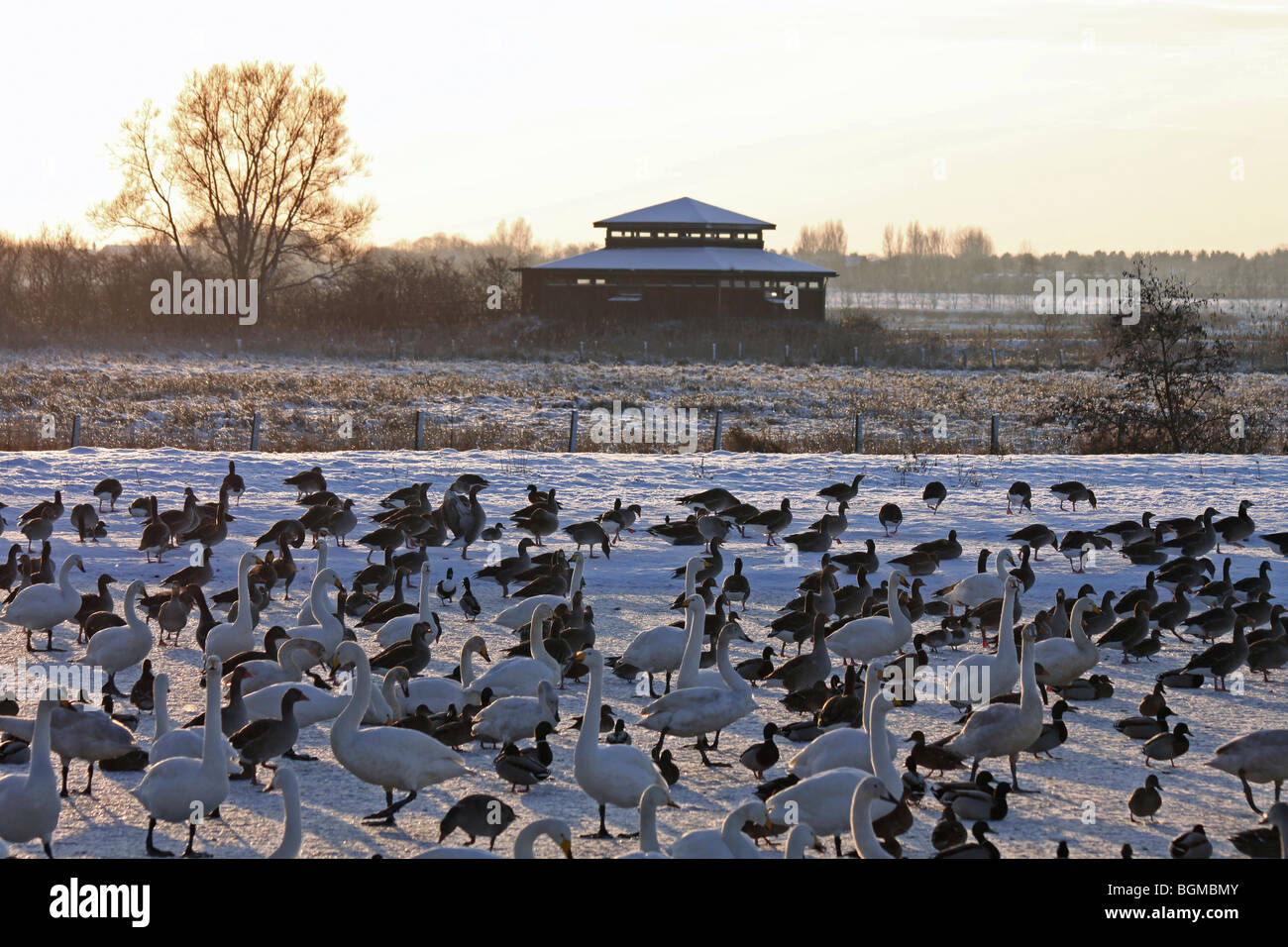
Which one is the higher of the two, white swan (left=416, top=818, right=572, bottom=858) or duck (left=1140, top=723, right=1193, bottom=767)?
white swan (left=416, top=818, right=572, bottom=858)

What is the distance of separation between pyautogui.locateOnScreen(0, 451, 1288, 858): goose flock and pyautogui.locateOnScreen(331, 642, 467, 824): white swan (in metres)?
0.02

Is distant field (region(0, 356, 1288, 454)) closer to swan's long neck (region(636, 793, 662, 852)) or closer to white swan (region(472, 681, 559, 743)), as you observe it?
white swan (region(472, 681, 559, 743))

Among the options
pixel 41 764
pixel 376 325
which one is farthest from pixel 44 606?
pixel 376 325

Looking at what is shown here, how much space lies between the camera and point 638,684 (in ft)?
35.9

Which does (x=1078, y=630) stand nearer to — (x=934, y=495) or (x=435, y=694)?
(x=435, y=694)

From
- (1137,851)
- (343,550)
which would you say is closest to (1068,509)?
(343,550)

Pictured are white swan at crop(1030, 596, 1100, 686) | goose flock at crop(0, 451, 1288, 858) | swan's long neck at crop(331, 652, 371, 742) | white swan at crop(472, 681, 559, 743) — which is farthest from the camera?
white swan at crop(1030, 596, 1100, 686)

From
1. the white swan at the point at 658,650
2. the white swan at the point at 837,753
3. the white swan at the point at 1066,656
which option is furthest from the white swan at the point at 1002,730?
the white swan at the point at 658,650

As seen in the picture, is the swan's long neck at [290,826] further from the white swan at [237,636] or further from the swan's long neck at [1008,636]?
the swan's long neck at [1008,636]

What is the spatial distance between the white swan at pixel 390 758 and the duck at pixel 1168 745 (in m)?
4.82

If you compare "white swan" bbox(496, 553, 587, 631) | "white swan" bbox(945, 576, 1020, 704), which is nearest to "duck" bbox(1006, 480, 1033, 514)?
"white swan" bbox(496, 553, 587, 631)

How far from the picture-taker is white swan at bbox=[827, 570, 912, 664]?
11.1 m

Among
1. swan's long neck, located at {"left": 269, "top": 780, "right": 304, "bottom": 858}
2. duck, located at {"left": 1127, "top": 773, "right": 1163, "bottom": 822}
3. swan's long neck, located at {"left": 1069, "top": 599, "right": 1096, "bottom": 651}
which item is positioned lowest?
duck, located at {"left": 1127, "top": 773, "right": 1163, "bottom": 822}

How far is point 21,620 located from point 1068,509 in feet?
47.2
